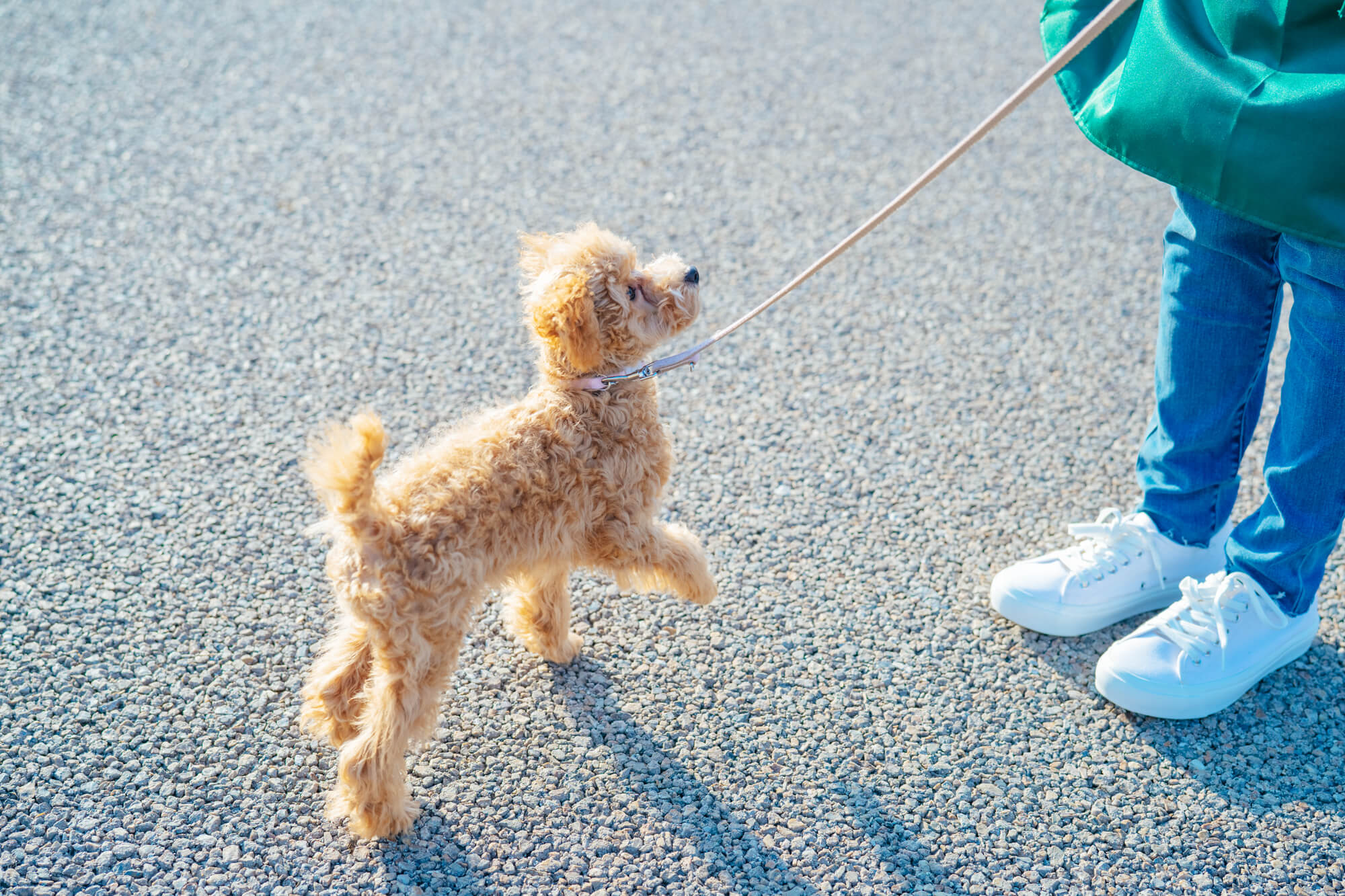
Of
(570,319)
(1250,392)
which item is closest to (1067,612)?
(1250,392)

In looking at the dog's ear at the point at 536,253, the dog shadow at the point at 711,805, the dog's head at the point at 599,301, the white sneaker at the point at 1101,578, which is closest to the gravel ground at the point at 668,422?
the dog shadow at the point at 711,805

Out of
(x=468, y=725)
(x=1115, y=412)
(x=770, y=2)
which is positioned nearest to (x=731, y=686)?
(x=468, y=725)

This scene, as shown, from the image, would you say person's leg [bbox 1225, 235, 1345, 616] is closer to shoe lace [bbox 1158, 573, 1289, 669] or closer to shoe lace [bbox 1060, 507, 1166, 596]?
shoe lace [bbox 1158, 573, 1289, 669]

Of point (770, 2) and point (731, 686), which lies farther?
point (770, 2)

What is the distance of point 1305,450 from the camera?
2639mm

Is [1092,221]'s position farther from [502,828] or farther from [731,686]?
[502,828]

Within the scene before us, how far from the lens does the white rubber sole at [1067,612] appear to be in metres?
3.14

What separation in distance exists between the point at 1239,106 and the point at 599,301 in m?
1.52

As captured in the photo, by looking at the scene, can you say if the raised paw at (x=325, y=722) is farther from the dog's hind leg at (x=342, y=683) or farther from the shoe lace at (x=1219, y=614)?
the shoe lace at (x=1219, y=614)

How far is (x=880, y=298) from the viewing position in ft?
15.5

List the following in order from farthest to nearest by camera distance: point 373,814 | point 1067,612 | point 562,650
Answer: point 1067,612 → point 562,650 → point 373,814

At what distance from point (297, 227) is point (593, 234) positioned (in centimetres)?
293

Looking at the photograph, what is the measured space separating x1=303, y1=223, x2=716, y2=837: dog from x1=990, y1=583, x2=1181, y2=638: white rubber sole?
1.03 meters

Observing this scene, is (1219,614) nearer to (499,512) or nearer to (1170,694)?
(1170,694)
